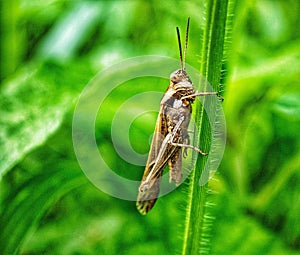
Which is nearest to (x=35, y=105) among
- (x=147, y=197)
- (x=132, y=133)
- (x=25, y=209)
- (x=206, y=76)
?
(x=25, y=209)

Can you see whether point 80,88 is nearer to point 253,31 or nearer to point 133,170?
point 133,170

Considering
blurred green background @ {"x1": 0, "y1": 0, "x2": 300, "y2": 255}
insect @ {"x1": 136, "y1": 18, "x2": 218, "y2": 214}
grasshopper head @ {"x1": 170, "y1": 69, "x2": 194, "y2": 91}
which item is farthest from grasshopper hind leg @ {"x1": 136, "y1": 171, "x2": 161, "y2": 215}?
blurred green background @ {"x1": 0, "y1": 0, "x2": 300, "y2": 255}

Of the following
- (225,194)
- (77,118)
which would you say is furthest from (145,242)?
(77,118)

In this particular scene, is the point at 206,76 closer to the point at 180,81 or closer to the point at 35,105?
the point at 180,81

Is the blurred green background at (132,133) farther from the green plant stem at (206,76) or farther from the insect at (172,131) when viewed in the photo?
the green plant stem at (206,76)

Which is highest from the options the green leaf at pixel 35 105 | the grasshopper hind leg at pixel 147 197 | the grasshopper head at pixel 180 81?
the green leaf at pixel 35 105

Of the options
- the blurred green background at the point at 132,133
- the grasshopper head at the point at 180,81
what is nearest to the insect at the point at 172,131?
the grasshopper head at the point at 180,81

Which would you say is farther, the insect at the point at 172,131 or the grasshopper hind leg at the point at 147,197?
the grasshopper hind leg at the point at 147,197

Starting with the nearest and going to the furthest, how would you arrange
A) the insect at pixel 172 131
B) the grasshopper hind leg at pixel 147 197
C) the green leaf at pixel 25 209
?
the insect at pixel 172 131 < the grasshopper hind leg at pixel 147 197 < the green leaf at pixel 25 209
